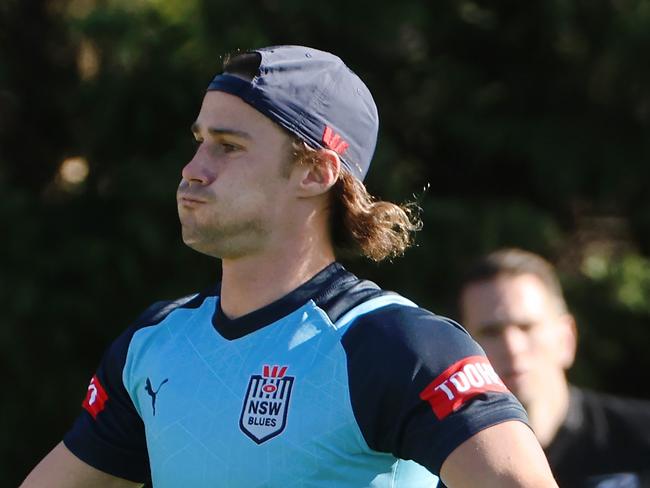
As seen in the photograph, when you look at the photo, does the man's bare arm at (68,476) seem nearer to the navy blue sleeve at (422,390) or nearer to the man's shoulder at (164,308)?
the man's shoulder at (164,308)

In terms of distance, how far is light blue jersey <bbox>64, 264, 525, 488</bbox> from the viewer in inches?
82.8

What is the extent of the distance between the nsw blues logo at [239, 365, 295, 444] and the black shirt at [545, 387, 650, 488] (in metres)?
1.56

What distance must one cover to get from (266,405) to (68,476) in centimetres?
55

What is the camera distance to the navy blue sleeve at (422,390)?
207 cm

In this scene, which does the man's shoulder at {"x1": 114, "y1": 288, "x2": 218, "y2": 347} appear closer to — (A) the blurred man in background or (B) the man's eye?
(B) the man's eye

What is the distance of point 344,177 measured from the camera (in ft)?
8.28

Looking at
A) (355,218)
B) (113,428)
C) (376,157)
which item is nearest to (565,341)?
(376,157)

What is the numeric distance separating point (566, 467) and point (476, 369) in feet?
5.37

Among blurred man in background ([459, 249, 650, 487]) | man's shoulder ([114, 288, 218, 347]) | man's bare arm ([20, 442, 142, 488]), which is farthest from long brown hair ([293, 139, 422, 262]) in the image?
blurred man in background ([459, 249, 650, 487])

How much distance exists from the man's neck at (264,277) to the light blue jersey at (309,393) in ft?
0.08

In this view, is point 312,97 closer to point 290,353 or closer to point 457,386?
point 290,353

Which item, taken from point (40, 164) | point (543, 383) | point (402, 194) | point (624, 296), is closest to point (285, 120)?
point (543, 383)

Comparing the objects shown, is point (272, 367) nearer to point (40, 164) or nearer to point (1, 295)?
point (1, 295)

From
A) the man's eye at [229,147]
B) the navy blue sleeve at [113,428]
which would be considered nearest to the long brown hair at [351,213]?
the man's eye at [229,147]
